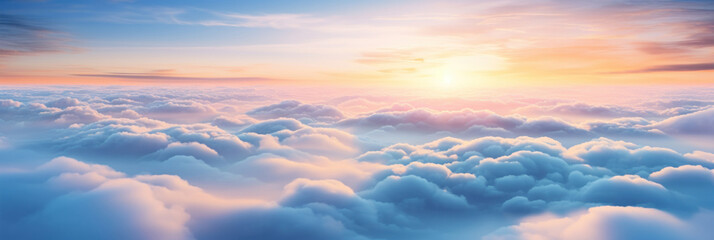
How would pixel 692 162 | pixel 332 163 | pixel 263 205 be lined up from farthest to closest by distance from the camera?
pixel 332 163
pixel 692 162
pixel 263 205

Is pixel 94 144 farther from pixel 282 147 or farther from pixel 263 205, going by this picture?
pixel 263 205

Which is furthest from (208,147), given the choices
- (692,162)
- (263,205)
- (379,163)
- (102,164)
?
(692,162)

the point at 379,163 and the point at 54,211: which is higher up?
the point at 379,163

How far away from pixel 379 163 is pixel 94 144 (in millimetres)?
69066

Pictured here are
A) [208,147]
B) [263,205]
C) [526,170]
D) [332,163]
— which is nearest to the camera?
Answer: [263,205]

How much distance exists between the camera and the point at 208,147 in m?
81.7

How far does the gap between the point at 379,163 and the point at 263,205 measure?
29.9 metres

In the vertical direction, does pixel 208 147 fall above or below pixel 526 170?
below

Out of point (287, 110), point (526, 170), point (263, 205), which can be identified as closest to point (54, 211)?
point (263, 205)

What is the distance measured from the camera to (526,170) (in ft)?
176

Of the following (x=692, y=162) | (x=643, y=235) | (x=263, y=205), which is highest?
(x=692, y=162)

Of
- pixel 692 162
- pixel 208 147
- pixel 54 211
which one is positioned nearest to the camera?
pixel 54 211

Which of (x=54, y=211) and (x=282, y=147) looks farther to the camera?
(x=282, y=147)

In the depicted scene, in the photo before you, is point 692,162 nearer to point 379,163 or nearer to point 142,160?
point 379,163
